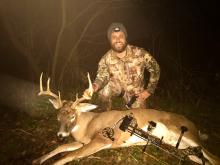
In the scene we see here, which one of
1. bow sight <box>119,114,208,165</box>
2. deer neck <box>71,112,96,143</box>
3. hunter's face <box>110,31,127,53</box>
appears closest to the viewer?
bow sight <box>119,114,208,165</box>

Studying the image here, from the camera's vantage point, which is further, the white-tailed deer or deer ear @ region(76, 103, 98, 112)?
deer ear @ region(76, 103, 98, 112)

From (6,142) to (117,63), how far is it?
2410 millimetres

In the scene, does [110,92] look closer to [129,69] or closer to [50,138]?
[129,69]

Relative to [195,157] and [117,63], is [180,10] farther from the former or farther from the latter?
[195,157]

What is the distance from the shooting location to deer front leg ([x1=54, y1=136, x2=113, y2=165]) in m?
4.90

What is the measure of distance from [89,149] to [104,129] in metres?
0.41

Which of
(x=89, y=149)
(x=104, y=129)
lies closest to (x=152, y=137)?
(x=104, y=129)

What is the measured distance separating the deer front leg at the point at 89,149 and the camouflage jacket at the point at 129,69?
1575 millimetres

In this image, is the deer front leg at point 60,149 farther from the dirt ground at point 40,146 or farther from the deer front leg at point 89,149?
the deer front leg at point 89,149

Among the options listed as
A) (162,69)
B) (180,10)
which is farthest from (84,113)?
(180,10)

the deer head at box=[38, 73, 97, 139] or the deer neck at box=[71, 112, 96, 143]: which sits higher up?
the deer head at box=[38, 73, 97, 139]

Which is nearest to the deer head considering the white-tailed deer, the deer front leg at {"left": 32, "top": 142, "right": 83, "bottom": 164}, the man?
the white-tailed deer

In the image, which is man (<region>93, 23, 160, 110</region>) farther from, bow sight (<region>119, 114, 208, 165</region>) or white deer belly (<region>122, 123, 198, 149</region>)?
bow sight (<region>119, 114, 208, 165</region>)

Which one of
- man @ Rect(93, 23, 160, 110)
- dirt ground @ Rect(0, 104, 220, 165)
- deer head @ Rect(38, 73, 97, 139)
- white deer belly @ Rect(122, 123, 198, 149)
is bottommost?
dirt ground @ Rect(0, 104, 220, 165)
